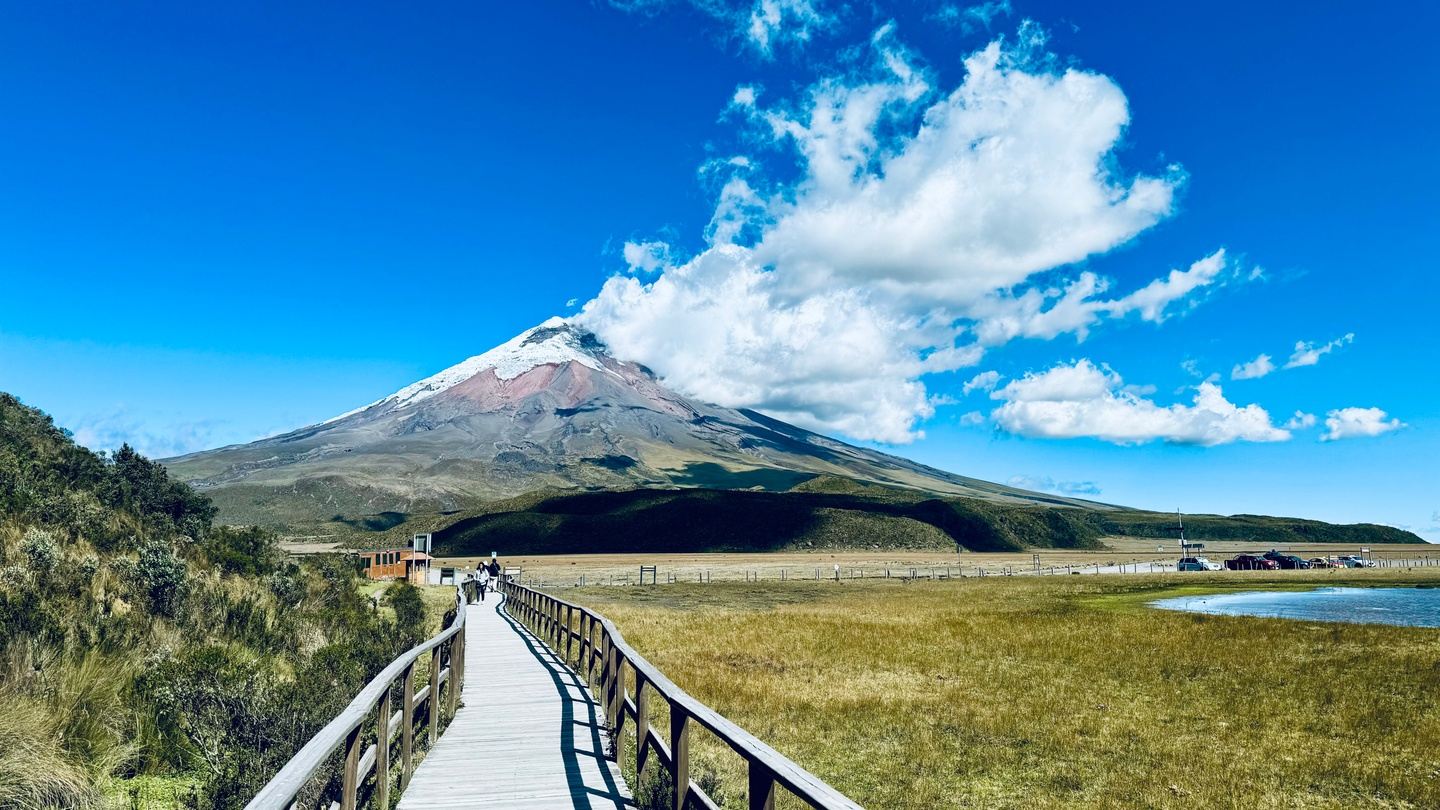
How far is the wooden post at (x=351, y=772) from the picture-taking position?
5574mm

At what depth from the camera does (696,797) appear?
6.07 m

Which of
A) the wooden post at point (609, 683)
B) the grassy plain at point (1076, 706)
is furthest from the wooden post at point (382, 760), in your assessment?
the grassy plain at point (1076, 706)

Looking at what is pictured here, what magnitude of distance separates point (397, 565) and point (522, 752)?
5137 centimetres

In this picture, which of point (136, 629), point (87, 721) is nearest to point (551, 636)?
point (136, 629)

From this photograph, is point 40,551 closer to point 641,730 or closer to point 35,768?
point 35,768

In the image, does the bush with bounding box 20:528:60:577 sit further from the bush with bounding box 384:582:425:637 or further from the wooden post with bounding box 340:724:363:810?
the wooden post with bounding box 340:724:363:810

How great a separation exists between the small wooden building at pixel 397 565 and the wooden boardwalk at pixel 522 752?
137 feet

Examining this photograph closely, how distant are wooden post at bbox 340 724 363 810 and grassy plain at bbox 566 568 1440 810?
13.8 ft

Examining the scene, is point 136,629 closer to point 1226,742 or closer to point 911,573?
point 1226,742

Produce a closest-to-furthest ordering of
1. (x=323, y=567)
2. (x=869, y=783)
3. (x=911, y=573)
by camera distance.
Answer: (x=869, y=783) → (x=323, y=567) → (x=911, y=573)

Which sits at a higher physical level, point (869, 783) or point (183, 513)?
point (183, 513)

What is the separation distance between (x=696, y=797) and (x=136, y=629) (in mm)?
10691

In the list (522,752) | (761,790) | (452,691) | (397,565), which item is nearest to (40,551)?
(452,691)

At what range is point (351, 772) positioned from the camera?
5.71 meters
